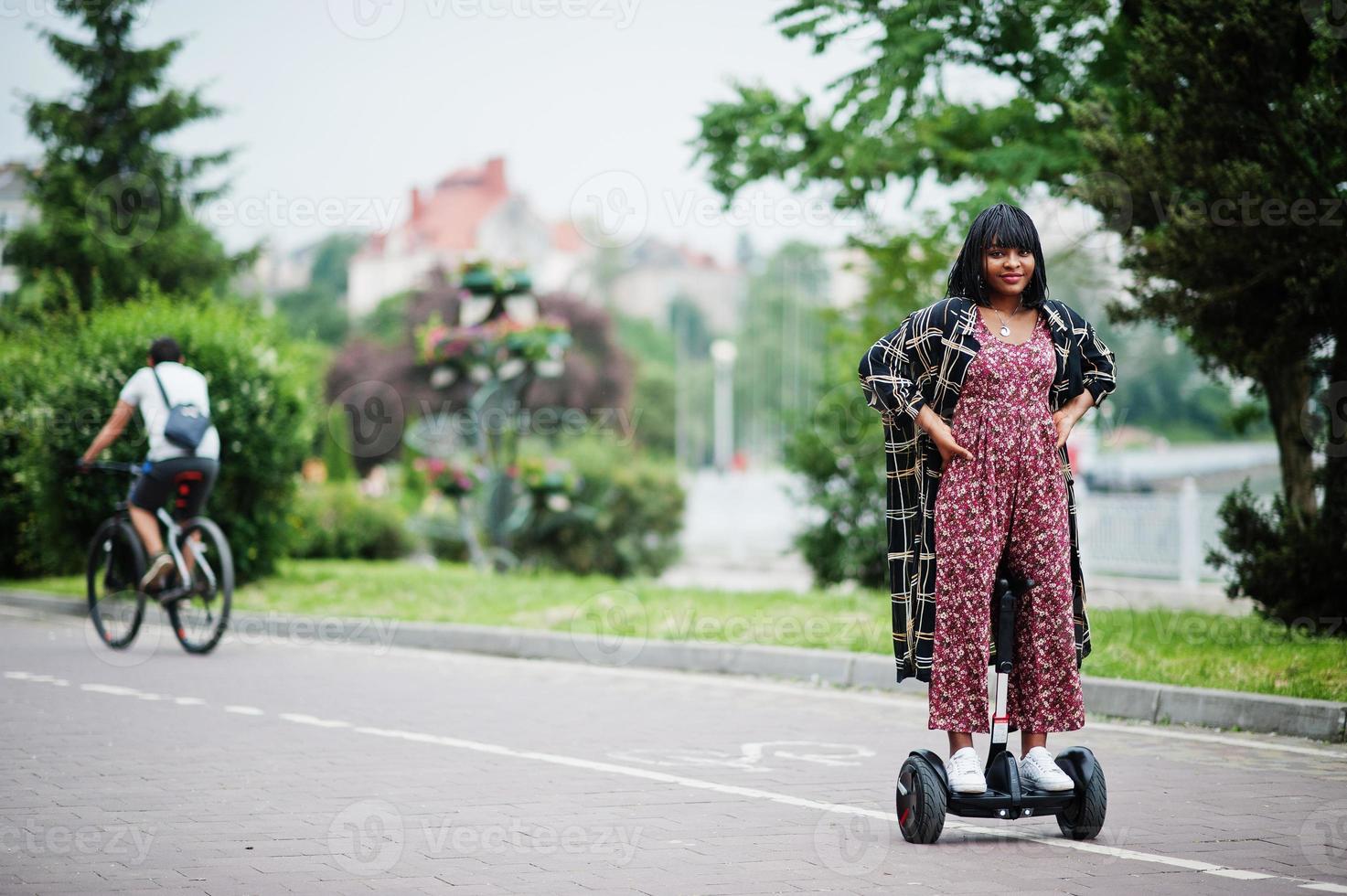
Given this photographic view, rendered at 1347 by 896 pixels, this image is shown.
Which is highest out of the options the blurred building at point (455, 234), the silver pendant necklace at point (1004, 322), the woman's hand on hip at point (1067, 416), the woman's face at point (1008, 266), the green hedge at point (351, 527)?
the blurred building at point (455, 234)

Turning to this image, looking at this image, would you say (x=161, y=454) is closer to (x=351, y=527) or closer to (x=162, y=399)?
(x=162, y=399)

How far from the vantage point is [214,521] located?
15.2 metres

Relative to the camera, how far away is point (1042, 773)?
5.08 m

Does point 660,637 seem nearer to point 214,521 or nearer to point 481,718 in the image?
point 481,718

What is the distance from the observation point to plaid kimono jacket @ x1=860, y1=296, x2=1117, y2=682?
519 centimetres

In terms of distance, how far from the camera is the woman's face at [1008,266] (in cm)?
517

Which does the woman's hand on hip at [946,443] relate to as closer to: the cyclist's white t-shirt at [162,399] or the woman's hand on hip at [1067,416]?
the woman's hand on hip at [1067,416]

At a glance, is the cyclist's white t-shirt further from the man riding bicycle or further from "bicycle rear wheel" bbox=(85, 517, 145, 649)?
"bicycle rear wheel" bbox=(85, 517, 145, 649)

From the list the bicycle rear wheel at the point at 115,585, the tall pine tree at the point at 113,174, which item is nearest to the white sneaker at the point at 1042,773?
the bicycle rear wheel at the point at 115,585

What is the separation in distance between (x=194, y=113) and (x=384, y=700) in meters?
25.0

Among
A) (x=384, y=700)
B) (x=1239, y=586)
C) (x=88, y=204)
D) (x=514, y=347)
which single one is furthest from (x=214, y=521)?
(x=88, y=204)

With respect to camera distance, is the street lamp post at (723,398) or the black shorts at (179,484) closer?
the black shorts at (179,484)

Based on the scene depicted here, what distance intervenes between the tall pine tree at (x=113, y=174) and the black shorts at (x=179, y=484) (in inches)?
776

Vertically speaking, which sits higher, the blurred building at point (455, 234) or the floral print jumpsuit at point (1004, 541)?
the blurred building at point (455, 234)
